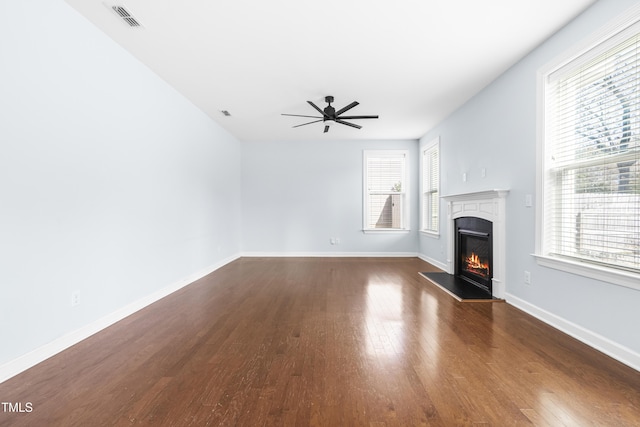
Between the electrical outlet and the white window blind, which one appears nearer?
the white window blind

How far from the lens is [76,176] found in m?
2.42

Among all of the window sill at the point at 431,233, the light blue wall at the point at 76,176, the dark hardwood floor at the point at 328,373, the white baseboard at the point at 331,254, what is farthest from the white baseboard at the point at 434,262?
the light blue wall at the point at 76,176

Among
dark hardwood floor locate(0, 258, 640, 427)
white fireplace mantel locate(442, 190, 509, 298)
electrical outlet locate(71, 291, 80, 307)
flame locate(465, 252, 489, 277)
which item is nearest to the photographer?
dark hardwood floor locate(0, 258, 640, 427)

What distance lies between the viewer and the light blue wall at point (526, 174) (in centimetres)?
215

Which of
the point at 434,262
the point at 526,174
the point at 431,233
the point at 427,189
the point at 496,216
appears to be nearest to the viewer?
the point at 526,174

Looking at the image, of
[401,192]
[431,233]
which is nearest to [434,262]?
[431,233]

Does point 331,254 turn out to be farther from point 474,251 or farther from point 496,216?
point 496,216

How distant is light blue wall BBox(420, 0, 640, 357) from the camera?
2.15 m

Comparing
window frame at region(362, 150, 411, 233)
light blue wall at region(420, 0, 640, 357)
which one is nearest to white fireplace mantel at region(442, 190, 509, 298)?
light blue wall at region(420, 0, 640, 357)

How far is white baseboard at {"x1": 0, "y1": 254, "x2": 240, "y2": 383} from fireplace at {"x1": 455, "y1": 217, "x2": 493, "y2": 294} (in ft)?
13.3

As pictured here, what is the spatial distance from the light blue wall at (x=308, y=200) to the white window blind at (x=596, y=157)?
393cm

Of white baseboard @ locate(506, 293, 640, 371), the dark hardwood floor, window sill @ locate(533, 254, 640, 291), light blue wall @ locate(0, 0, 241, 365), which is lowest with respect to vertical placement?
the dark hardwood floor

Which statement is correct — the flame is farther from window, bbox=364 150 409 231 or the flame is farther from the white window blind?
window, bbox=364 150 409 231

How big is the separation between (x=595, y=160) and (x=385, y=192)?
445 centimetres
